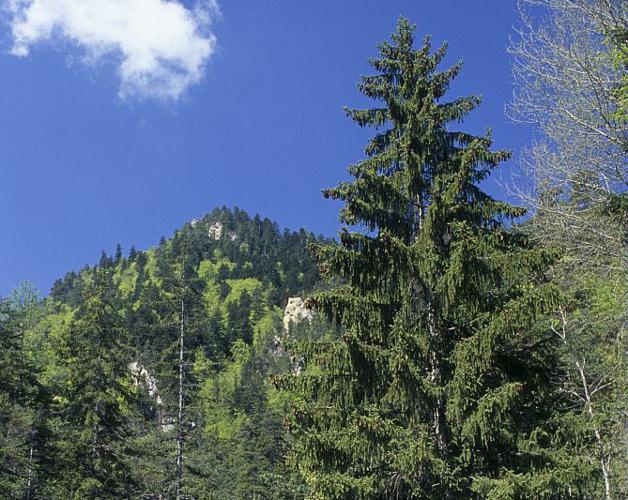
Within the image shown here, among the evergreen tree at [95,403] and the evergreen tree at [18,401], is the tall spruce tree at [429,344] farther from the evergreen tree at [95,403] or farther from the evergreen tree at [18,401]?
the evergreen tree at [95,403]

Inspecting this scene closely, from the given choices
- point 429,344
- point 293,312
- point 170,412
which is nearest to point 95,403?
point 170,412

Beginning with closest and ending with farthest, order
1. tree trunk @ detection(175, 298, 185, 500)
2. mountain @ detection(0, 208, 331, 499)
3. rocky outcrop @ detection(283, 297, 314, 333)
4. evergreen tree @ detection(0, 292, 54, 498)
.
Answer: evergreen tree @ detection(0, 292, 54, 498) < mountain @ detection(0, 208, 331, 499) < tree trunk @ detection(175, 298, 185, 500) < rocky outcrop @ detection(283, 297, 314, 333)

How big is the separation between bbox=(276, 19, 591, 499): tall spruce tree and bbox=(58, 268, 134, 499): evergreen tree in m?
13.6

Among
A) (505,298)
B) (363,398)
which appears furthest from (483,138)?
(363,398)

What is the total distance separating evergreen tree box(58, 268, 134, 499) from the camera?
68.1 ft

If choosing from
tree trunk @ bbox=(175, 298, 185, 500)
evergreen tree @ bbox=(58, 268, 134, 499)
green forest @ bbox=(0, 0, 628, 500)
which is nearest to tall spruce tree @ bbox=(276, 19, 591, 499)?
green forest @ bbox=(0, 0, 628, 500)

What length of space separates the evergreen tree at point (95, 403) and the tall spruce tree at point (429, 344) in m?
13.6

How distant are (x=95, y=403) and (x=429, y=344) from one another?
16.2 m

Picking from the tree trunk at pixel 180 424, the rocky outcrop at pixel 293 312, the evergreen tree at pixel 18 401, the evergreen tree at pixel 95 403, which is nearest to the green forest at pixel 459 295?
the evergreen tree at pixel 18 401

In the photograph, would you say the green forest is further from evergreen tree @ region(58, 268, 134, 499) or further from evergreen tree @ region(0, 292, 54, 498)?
evergreen tree @ region(58, 268, 134, 499)

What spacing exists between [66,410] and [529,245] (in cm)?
1814

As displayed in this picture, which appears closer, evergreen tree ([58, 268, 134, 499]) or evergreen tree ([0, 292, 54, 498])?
evergreen tree ([0, 292, 54, 498])

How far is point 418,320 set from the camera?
10305 millimetres

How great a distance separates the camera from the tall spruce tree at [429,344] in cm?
882
